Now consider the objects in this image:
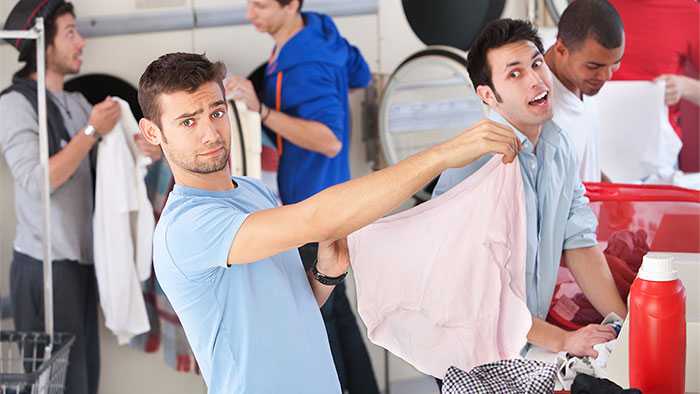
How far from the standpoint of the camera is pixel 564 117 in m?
2.05

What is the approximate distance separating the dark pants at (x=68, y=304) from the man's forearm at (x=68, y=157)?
30cm

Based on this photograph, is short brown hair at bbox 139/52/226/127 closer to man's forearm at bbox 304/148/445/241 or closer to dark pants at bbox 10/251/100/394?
man's forearm at bbox 304/148/445/241

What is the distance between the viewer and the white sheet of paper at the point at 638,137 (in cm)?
218

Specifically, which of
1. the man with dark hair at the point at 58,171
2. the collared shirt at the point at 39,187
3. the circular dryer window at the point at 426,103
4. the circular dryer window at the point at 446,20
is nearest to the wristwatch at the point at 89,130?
the man with dark hair at the point at 58,171

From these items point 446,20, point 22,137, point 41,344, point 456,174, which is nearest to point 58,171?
point 22,137

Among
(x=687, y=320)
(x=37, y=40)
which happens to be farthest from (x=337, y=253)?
(x=37, y=40)

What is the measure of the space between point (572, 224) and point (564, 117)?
→ 0.78 ft

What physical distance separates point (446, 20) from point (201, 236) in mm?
1767

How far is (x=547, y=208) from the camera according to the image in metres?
1.92

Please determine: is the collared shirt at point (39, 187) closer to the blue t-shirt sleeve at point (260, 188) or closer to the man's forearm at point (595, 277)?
the blue t-shirt sleeve at point (260, 188)

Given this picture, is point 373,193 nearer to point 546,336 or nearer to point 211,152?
point 211,152

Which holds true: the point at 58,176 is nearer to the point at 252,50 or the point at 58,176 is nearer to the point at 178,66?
the point at 252,50

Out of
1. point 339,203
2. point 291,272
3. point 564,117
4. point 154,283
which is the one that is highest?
point 564,117

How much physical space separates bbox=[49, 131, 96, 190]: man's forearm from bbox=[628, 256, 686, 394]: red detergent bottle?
223 centimetres
